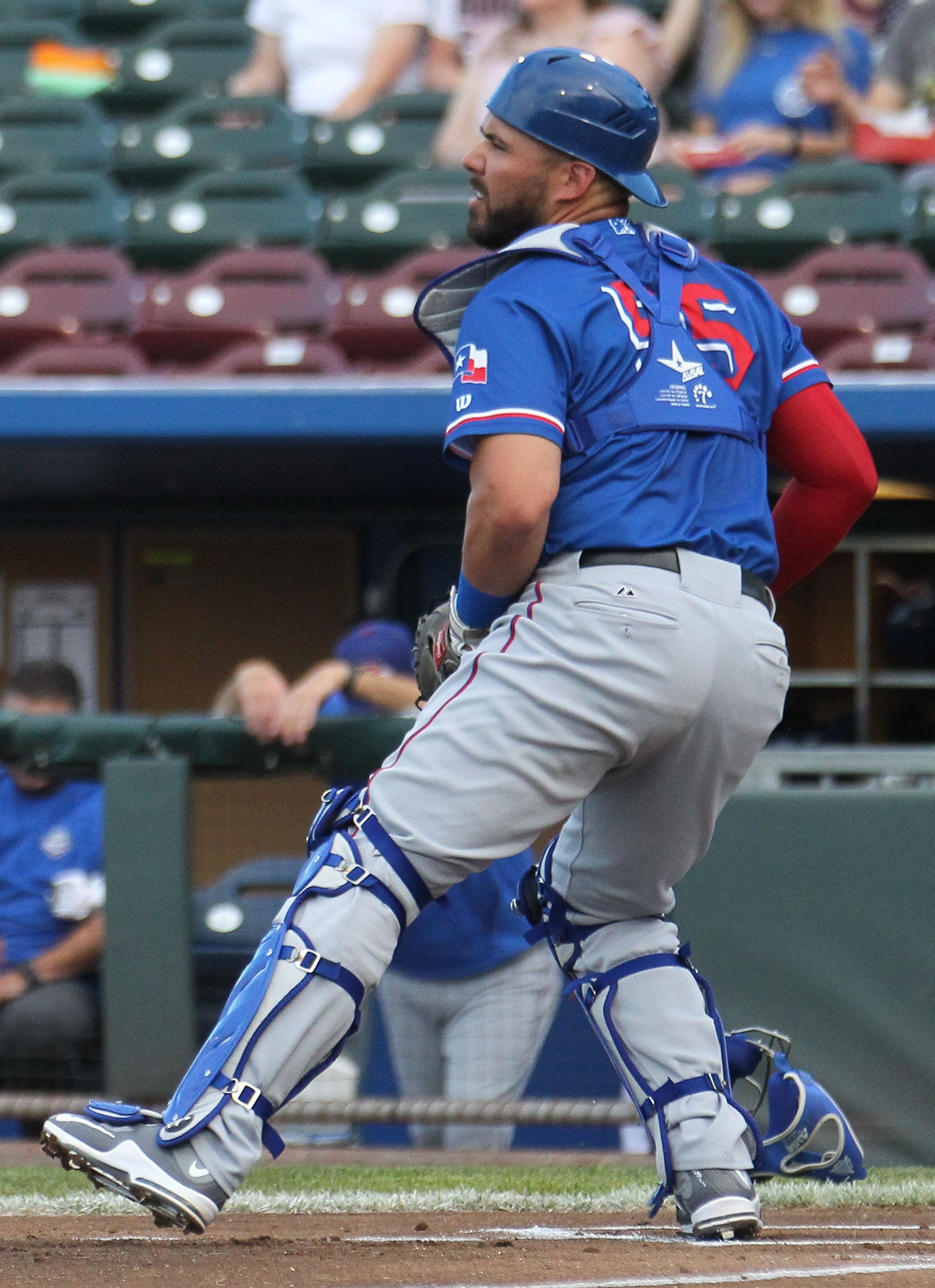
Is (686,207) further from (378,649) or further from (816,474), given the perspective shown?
(816,474)

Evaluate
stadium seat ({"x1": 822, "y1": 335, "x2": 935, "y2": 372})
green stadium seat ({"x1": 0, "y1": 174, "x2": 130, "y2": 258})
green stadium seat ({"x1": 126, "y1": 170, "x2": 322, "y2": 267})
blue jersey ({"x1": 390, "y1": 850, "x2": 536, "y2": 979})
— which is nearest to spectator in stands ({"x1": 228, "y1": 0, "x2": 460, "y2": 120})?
green stadium seat ({"x1": 126, "y1": 170, "x2": 322, "y2": 267})

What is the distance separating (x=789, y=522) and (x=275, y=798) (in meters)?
1.61

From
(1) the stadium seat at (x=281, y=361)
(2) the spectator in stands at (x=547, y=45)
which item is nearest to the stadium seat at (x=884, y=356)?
(2) the spectator in stands at (x=547, y=45)

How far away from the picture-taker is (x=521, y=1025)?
12.3 feet

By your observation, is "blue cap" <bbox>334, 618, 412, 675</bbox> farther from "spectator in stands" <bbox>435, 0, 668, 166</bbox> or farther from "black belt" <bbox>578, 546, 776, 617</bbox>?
"spectator in stands" <bbox>435, 0, 668, 166</bbox>

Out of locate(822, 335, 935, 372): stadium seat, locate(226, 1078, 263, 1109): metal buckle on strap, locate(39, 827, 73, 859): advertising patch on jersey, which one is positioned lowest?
locate(226, 1078, 263, 1109): metal buckle on strap

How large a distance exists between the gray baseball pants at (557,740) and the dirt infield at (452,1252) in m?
0.15

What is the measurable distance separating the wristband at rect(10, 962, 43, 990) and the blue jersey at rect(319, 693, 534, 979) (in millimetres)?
803

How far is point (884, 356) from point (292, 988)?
4652mm

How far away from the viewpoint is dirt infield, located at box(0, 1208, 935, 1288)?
211 centimetres

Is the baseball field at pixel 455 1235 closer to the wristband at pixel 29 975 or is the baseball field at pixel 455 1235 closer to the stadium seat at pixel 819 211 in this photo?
the wristband at pixel 29 975

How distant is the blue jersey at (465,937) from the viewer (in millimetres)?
3785

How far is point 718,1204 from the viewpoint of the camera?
7.59ft

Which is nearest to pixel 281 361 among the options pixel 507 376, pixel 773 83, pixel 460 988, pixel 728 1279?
Answer: pixel 773 83
